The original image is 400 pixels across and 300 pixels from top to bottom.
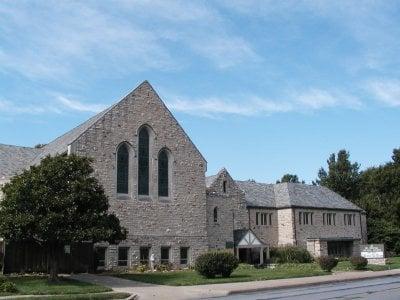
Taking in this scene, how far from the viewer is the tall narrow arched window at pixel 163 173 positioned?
139 feet

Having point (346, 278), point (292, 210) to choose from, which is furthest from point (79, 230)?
point (292, 210)

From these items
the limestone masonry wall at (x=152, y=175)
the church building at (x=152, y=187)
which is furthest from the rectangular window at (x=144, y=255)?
the limestone masonry wall at (x=152, y=175)

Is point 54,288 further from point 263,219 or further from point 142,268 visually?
point 263,219

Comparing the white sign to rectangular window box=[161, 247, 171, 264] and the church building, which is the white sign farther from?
rectangular window box=[161, 247, 171, 264]

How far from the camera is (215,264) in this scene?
3027 cm

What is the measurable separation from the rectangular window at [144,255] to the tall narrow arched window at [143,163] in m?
4.12

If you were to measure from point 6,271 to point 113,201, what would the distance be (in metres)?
8.56

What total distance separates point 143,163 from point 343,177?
5185 cm

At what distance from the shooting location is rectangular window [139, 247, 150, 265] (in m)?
40.2

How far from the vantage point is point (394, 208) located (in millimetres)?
75812

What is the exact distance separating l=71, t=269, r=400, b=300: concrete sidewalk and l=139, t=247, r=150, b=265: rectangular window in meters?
8.15

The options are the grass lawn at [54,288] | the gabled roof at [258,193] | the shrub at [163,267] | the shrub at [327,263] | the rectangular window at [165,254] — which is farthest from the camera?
the gabled roof at [258,193]

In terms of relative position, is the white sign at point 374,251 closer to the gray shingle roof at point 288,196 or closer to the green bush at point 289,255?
the green bush at point 289,255

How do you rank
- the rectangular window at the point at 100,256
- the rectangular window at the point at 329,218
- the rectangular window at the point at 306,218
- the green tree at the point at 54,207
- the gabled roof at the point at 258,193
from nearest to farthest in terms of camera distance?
A: the green tree at the point at 54,207 < the rectangular window at the point at 100,256 < the gabled roof at the point at 258,193 < the rectangular window at the point at 306,218 < the rectangular window at the point at 329,218
